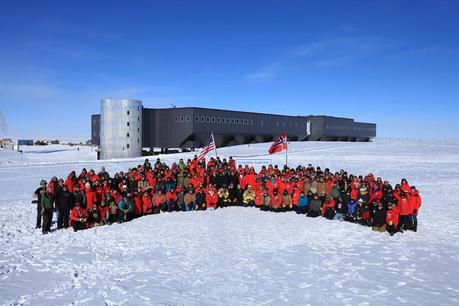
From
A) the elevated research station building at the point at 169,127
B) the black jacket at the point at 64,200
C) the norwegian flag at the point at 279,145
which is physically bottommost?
the black jacket at the point at 64,200

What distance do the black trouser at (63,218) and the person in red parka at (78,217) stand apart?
23 centimetres

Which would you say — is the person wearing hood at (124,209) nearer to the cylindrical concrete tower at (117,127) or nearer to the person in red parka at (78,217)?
the person in red parka at (78,217)

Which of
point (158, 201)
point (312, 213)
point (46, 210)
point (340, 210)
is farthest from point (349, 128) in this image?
point (46, 210)

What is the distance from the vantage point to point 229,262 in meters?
8.88

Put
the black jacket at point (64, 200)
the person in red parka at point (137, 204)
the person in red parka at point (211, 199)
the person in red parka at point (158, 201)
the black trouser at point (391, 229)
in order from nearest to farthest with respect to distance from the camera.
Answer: the black trouser at point (391, 229) < the black jacket at point (64, 200) < the person in red parka at point (137, 204) < the person in red parka at point (158, 201) < the person in red parka at point (211, 199)

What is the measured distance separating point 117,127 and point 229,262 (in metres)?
38.3

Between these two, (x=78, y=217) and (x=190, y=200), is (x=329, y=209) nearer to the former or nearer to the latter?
(x=190, y=200)

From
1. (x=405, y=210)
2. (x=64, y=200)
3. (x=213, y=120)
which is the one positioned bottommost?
(x=405, y=210)

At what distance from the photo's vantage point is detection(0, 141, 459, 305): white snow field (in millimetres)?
6980

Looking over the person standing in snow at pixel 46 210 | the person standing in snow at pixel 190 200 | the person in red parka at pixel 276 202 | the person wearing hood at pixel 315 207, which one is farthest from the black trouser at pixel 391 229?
the person standing in snow at pixel 46 210

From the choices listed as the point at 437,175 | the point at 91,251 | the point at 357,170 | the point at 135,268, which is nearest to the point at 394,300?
the point at 135,268

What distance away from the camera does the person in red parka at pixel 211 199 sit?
15609 mm

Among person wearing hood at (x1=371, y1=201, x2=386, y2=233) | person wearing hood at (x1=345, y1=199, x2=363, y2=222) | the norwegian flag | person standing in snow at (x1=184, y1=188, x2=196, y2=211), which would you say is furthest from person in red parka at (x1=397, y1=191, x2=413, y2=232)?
the norwegian flag

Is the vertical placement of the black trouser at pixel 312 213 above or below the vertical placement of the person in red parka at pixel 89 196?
below
